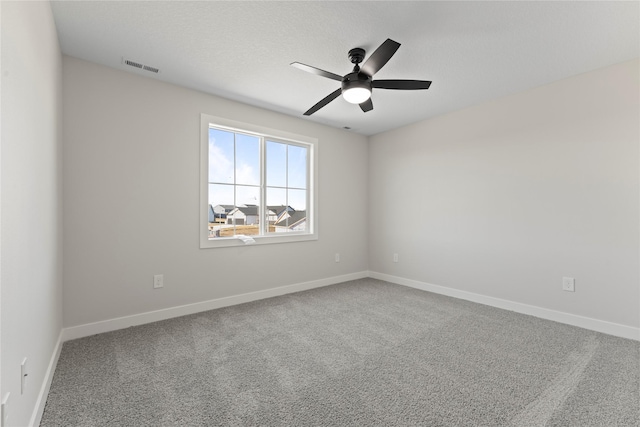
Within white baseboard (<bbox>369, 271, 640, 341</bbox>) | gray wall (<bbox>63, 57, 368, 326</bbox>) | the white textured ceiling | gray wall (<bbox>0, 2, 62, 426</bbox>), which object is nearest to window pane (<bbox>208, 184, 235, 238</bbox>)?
gray wall (<bbox>63, 57, 368, 326</bbox>)

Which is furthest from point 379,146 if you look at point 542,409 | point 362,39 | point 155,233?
point 542,409

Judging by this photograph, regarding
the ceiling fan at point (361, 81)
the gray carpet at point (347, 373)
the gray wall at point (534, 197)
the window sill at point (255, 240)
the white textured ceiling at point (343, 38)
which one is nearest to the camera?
the gray carpet at point (347, 373)

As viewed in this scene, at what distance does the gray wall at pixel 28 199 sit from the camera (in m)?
1.06

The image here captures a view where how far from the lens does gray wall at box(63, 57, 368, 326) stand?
2.46m

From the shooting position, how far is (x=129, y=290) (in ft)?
8.85

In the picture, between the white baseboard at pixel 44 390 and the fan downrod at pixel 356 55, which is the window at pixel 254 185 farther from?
the fan downrod at pixel 356 55

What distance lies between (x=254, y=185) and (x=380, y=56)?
2.28 metres

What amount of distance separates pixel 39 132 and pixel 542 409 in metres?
3.17

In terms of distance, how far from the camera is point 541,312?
298cm

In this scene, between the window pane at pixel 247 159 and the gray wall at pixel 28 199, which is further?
the window pane at pixel 247 159

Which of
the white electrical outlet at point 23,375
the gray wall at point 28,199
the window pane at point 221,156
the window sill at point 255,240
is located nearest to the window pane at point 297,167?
the window sill at point 255,240

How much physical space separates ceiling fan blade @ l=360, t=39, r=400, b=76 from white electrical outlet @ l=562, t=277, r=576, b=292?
278 centimetres

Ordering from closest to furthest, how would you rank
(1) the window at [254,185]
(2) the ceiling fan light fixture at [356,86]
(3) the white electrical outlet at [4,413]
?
1. (3) the white electrical outlet at [4,413]
2. (2) the ceiling fan light fixture at [356,86]
3. (1) the window at [254,185]

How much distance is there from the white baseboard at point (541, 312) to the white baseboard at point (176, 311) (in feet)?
4.82
